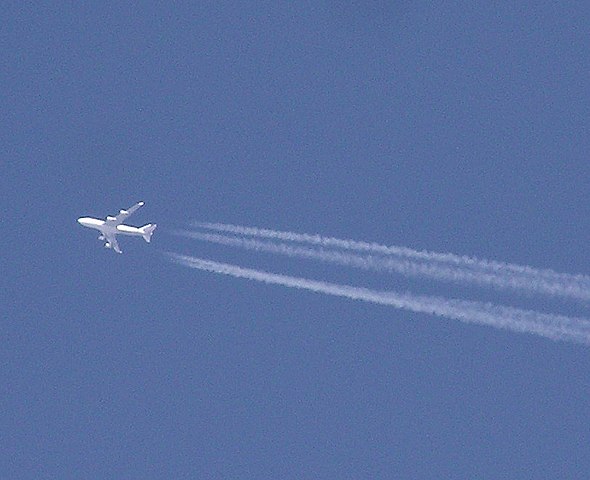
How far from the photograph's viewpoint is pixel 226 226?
12188 cm

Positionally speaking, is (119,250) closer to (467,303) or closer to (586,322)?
(467,303)

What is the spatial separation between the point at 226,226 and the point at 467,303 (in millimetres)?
33888

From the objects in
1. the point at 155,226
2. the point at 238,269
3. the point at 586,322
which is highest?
the point at 155,226

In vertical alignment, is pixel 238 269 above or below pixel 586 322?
above

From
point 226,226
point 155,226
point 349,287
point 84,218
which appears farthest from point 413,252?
point 84,218

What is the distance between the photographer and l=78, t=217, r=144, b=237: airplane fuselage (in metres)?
135

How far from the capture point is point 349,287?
354 feet

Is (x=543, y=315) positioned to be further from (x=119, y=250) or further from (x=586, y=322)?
(x=119, y=250)

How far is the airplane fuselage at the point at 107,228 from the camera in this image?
135 meters

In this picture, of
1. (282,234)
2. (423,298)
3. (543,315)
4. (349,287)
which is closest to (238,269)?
(282,234)

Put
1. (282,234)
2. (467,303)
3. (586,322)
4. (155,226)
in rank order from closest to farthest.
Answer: (586,322), (467,303), (282,234), (155,226)

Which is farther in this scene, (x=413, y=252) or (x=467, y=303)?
(x=413, y=252)

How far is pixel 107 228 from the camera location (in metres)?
138

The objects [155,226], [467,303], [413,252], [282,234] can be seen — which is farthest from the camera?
[155,226]
